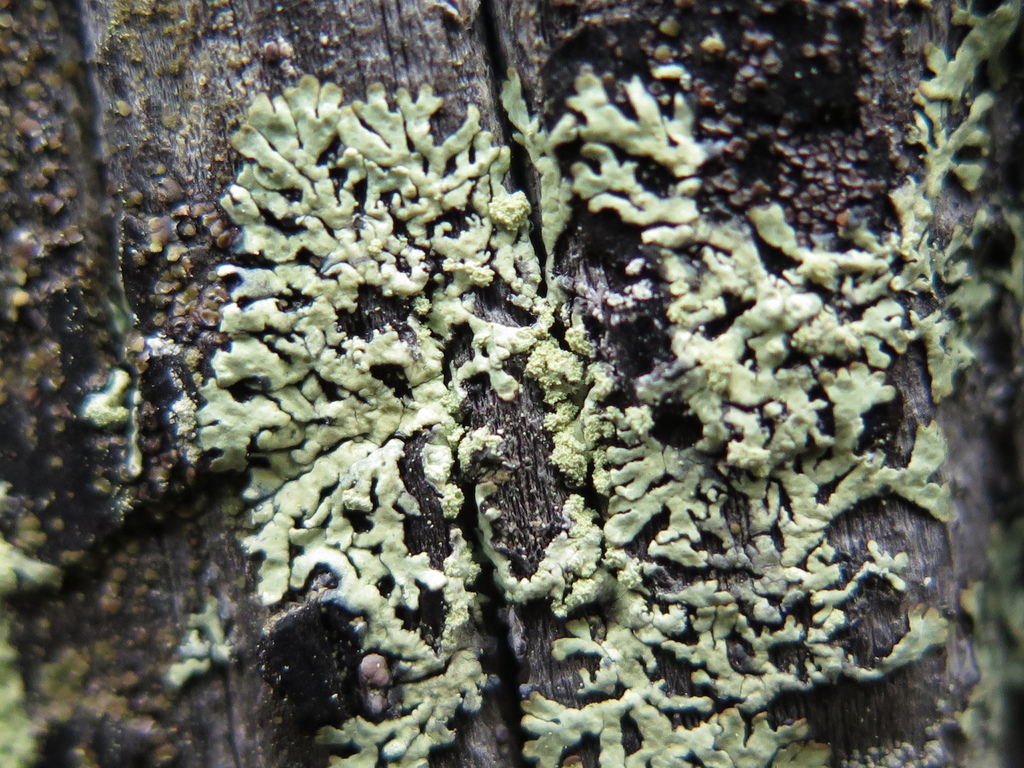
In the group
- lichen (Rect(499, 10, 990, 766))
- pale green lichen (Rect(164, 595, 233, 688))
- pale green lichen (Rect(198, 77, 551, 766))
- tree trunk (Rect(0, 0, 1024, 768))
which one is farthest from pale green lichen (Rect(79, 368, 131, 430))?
lichen (Rect(499, 10, 990, 766))

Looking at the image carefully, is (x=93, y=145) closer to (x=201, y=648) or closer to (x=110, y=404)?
(x=110, y=404)

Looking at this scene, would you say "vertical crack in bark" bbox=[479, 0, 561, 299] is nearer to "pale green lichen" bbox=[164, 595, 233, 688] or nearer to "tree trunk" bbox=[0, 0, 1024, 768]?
"tree trunk" bbox=[0, 0, 1024, 768]

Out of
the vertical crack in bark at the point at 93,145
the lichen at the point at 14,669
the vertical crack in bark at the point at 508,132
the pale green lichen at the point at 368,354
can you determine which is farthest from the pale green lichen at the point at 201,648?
the vertical crack in bark at the point at 508,132

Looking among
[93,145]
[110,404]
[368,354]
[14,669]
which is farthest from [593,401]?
[14,669]

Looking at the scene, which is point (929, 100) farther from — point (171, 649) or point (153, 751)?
point (153, 751)

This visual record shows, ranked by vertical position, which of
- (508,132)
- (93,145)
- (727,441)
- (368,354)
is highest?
(93,145)

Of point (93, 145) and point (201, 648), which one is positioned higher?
point (93, 145)

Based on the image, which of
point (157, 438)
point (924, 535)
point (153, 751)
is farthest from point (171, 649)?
point (924, 535)
